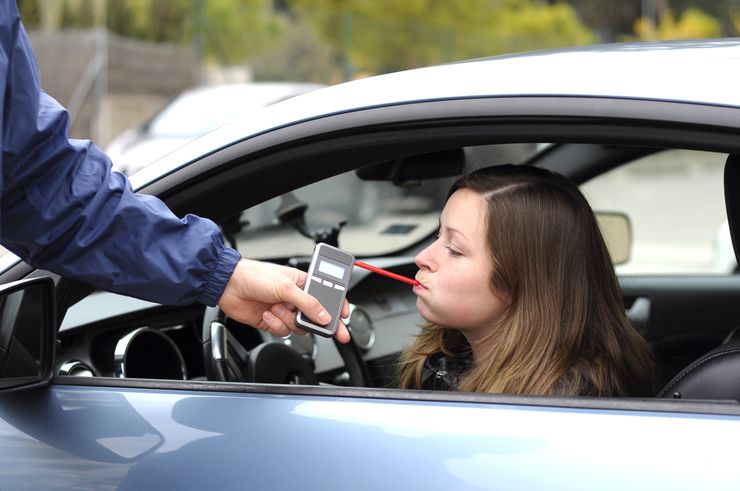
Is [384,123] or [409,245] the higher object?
[384,123]

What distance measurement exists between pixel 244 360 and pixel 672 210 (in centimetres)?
1237

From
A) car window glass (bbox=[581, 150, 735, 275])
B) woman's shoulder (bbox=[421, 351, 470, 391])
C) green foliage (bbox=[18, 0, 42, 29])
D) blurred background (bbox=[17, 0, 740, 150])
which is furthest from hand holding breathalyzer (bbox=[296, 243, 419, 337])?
green foliage (bbox=[18, 0, 42, 29])

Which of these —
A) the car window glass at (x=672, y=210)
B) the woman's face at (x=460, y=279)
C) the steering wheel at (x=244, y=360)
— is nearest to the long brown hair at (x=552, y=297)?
the woman's face at (x=460, y=279)

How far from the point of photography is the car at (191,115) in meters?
9.87

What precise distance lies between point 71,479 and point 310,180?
2.19 ft

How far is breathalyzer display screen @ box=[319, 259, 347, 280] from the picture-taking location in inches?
65.7

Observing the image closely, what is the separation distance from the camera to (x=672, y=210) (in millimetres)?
13695

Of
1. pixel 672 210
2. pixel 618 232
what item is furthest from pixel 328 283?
pixel 672 210

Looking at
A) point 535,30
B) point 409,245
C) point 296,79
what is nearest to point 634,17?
point 535,30

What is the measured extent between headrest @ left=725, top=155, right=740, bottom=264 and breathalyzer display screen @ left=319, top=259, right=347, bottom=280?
0.65 metres

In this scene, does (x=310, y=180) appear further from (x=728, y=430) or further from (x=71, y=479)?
(x=728, y=430)

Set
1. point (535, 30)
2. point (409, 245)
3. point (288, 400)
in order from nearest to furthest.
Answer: point (288, 400) → point (409, 245) → point (535, 30)

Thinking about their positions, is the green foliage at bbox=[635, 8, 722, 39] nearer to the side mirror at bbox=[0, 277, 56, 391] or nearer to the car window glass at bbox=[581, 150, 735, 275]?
the car window glass at bbox=[581, 150, 735, 275]

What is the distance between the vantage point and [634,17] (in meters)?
46.6
